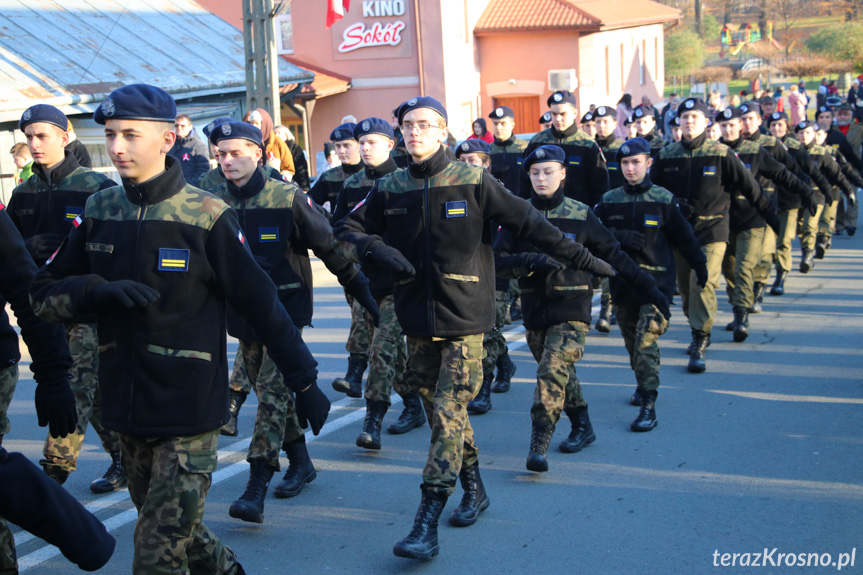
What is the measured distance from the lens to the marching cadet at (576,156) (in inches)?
412

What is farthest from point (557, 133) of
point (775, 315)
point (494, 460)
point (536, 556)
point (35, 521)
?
point (35, 521)

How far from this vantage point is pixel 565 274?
645cm

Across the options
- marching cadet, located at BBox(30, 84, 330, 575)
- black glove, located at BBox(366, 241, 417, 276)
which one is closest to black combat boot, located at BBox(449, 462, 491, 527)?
black glove, located at BBox(366, 241, 417, 276)

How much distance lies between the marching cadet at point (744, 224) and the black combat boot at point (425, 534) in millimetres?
5911

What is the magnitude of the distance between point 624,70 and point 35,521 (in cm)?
4338

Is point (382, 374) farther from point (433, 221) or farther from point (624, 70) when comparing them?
point (624, 70)

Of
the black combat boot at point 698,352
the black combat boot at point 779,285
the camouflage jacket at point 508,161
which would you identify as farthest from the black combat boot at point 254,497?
the black combat boot at point 779,285

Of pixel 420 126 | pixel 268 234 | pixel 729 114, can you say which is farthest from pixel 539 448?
pixel 729 114

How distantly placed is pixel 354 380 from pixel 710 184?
12.6 ft

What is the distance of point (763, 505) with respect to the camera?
5613mm

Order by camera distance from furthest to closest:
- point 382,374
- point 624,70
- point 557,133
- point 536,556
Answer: point 624,70 < point 557,133 < point 382,374 < point 536,556

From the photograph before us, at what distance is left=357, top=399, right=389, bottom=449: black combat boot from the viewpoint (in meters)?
6.87

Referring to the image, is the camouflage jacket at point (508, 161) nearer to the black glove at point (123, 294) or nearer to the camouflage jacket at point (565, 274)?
the camouflage jacket at point (565, 274)

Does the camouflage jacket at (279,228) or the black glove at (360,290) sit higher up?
the camouflage jacket at (279,228)
